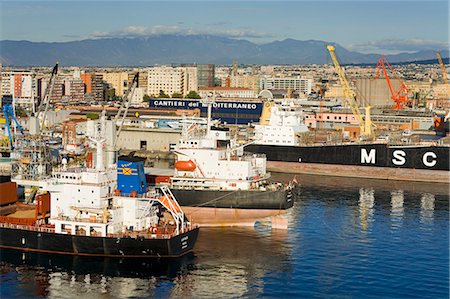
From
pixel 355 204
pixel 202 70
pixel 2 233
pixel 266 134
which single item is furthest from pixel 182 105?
pixel 202 70

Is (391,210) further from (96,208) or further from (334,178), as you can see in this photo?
(96,208)

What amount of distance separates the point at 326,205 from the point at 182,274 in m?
13.6

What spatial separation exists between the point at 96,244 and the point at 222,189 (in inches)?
283

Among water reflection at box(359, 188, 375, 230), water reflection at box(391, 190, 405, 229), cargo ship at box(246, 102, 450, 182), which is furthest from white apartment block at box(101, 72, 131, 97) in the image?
water reflection at box(391, 190, 405, 229)

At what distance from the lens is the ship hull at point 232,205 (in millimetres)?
29828

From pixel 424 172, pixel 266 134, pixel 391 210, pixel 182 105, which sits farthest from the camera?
pixel 182 105

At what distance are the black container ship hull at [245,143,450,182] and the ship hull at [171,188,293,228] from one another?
56.8 feet

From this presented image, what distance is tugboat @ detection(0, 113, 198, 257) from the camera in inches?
960

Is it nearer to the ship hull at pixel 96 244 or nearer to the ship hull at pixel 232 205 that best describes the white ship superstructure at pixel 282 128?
the ship hull at pixel 232 205

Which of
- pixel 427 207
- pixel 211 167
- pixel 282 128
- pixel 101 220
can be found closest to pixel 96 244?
pixel 101 220

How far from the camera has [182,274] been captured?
23203mm

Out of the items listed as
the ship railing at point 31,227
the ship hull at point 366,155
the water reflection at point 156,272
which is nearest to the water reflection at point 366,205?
the ship hull at point 366,155

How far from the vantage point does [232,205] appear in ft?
98.3

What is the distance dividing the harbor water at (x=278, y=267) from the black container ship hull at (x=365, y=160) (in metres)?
13.1
